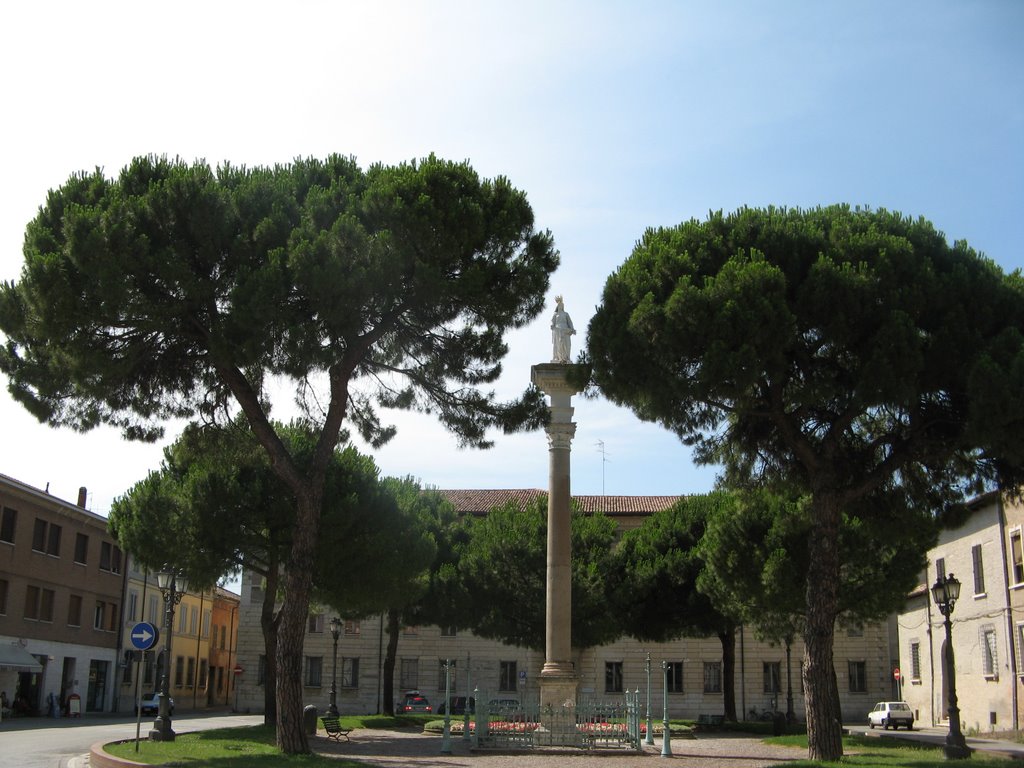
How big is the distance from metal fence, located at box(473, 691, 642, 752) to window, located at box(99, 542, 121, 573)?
93.0 feet

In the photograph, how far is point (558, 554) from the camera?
78.6ft

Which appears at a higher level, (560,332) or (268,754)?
(560,332)

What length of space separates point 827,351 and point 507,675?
134ft

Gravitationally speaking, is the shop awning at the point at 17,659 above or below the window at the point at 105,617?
below

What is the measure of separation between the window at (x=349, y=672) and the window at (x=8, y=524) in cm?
2178

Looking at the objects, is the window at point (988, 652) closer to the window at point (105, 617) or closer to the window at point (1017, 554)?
the window at point (1017, 554)

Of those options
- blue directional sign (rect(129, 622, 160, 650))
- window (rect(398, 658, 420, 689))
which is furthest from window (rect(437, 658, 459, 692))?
blue directional sign (rect(129, 622, 160, 650))

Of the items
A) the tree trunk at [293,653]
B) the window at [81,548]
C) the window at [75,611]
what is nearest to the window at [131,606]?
the window at [75,611]

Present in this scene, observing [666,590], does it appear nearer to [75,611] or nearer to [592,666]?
[592,666]

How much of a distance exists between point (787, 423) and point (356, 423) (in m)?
8.46

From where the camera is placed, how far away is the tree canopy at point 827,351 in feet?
49.5

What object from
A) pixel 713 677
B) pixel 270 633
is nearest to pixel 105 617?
pixel 270 633

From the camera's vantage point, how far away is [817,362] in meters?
16.3

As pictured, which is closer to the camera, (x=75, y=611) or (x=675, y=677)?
(x=75, y=611)
